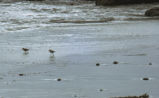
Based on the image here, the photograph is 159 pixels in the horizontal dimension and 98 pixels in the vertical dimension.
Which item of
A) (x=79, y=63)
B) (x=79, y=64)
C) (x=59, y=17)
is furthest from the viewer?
(x=59, y=17)

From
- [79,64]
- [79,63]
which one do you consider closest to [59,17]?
[79,63]

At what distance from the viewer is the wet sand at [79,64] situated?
23.8 feet

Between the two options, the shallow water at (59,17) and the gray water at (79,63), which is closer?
the gray water at (79,63)

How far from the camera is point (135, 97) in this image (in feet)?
21.8

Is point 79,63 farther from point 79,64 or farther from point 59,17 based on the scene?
point 59,17

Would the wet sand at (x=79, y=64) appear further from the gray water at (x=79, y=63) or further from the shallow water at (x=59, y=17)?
the shallow water at (x=59, y=17)

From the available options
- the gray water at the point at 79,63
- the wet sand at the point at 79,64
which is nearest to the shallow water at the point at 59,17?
the gray water at the point at 79,63

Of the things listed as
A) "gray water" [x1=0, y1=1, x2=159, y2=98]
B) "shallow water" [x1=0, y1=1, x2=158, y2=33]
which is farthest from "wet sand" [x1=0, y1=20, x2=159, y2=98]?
"shallow water" [x1=0, y1=1, x2=158, y2=33]

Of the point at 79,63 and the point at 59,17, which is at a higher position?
the point at 79,63

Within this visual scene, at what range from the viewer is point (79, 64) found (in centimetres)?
986

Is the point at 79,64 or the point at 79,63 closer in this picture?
the point at 79,64

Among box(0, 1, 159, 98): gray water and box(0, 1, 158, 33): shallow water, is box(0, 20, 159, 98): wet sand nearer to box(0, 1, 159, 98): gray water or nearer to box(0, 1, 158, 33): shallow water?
box(0, 1, 159, 98): gray water

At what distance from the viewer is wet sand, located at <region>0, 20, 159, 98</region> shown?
7242 mm

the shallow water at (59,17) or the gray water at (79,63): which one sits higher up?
the gray water at (79,63)
